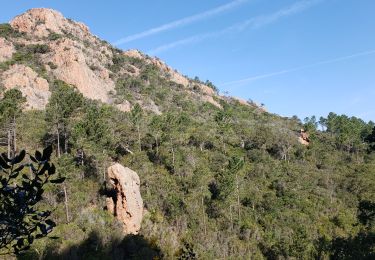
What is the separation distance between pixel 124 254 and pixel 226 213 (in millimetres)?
18261

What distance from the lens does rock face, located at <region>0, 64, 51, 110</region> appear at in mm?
76188

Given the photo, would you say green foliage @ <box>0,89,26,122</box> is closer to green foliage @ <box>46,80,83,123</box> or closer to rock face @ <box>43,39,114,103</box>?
green foliage @ <box>46,80,83,123</box>

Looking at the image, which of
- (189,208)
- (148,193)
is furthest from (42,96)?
(189,208)

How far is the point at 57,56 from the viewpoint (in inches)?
3681

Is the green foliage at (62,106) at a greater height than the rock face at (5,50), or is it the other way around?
the rock face at (5,50)

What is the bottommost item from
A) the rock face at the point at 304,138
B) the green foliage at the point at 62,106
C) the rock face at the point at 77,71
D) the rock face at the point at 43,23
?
the rock face at the point at 304,138

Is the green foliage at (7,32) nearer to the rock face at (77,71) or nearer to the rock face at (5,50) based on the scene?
the rock face at (5,50)

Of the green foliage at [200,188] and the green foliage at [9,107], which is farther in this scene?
the green foliage at [9,107]

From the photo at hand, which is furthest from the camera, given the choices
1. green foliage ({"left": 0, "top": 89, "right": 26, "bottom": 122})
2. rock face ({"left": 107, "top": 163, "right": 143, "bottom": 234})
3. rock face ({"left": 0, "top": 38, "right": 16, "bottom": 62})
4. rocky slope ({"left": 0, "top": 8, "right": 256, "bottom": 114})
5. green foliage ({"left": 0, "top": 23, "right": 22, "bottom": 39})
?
green foliage ({"left": 0, "top": 23, "right": 22, "bottom": 39})

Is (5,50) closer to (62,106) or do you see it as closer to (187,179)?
(62,106)

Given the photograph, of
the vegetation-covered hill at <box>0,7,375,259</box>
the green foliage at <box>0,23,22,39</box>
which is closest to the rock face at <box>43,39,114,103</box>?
the vegetation-covered hill at <box>0,7,375,259</box>

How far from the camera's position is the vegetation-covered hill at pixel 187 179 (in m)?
41.5

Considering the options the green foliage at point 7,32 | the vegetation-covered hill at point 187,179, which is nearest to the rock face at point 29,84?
the vegetation-covered hill at point 187,179

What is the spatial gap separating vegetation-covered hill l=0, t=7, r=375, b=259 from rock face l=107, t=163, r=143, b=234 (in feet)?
4.40
